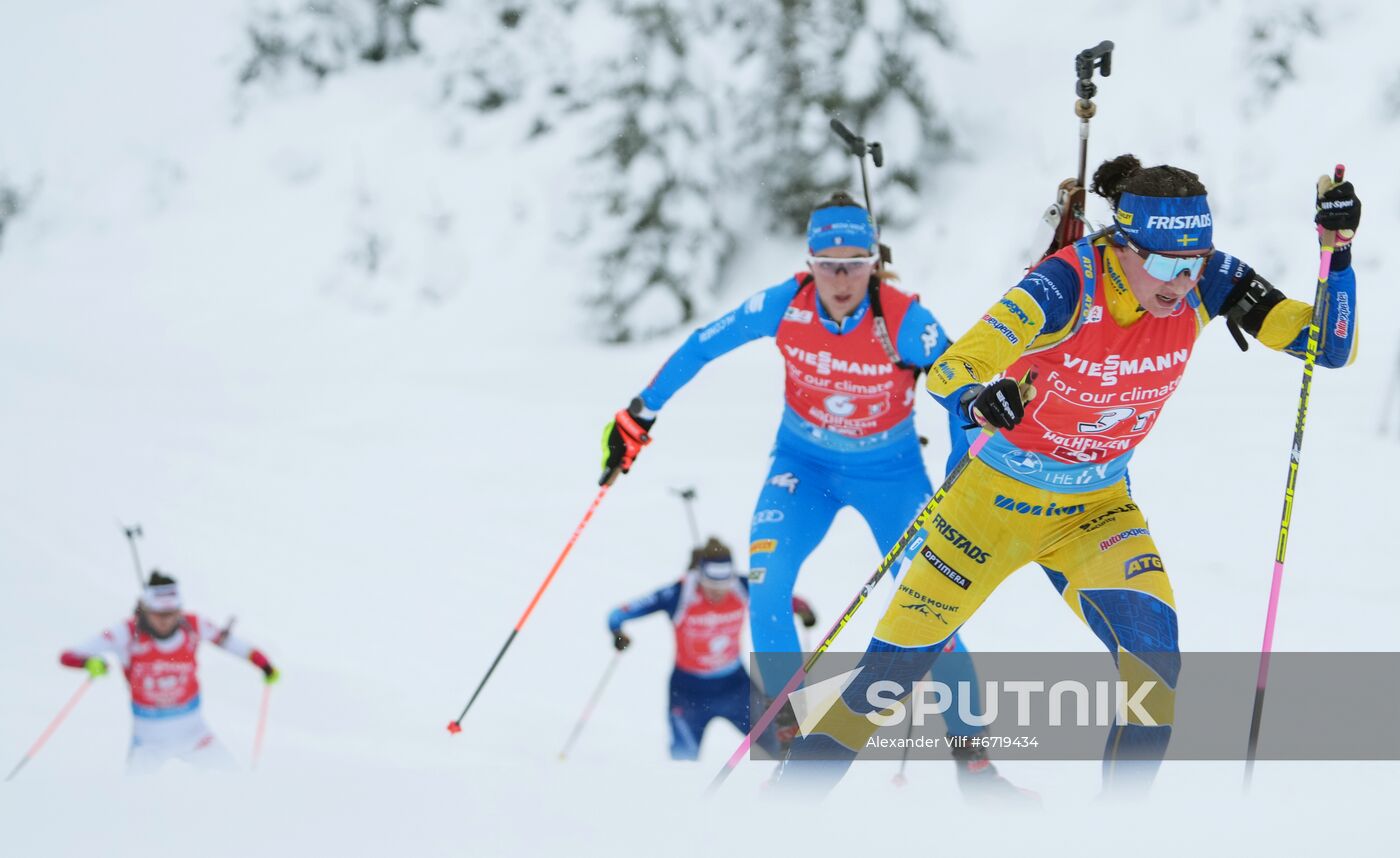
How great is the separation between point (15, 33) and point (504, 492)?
33.9 metres

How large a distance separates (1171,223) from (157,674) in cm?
720

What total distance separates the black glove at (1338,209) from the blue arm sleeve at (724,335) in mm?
2127

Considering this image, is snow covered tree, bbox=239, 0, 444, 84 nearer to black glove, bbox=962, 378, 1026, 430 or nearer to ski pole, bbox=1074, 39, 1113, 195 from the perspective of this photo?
ski pole, bbox=1074, 39, 1113, 195

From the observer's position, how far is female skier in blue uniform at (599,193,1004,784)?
16.3ft

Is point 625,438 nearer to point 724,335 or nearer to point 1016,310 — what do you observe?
point 724,335

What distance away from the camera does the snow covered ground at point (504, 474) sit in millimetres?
3826

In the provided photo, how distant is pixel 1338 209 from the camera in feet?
12.4

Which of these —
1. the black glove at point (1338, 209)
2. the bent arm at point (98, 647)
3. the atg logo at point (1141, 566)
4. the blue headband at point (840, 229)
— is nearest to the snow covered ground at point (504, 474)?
the atg logo at point (1141, 566)

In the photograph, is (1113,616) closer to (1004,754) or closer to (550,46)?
(1004,754)

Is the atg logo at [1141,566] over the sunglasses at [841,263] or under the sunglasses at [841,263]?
under

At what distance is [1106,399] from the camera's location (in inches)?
152

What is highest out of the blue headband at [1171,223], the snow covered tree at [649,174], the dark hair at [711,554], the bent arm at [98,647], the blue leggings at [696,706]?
the snow covered tree at [649,174]

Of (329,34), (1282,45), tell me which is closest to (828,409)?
(1282,45)

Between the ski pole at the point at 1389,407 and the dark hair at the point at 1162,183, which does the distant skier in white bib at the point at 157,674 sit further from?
the ski pole at the point at 1389,407
